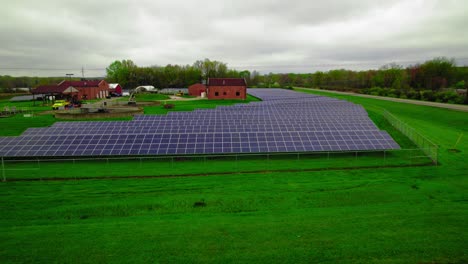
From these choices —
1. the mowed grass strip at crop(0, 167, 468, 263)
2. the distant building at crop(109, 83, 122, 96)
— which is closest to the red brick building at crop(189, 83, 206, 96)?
the distant building at crop(109, 83, 122, 96)

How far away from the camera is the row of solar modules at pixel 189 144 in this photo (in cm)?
2852

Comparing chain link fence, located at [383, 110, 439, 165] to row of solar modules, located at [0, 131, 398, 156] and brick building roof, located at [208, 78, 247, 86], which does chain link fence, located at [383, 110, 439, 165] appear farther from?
brick building roof, located at [208, 78, 247, 86]

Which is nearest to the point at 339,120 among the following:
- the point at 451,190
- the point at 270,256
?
the point at 451,190

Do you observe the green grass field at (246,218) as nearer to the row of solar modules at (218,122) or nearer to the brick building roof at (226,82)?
the row of solar modules at (218,122)

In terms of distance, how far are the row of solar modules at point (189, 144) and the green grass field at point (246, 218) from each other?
13.6 ft

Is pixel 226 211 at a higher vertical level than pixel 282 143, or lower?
lower

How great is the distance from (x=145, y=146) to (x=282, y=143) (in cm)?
1326

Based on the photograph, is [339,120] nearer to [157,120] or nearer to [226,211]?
[157,120]

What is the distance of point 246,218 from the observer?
16.6 metres

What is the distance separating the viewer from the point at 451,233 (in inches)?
557

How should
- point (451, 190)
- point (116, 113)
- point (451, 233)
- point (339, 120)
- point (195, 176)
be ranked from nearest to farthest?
point (451, 233)
point (451, 190)
point (195, 176)
point (339, 120)
point (116, 113)

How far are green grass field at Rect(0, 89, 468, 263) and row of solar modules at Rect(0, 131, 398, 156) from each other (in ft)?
13.6

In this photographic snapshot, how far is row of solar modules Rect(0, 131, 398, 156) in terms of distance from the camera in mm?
28516

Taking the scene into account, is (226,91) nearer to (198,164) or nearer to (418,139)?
(418,139)
